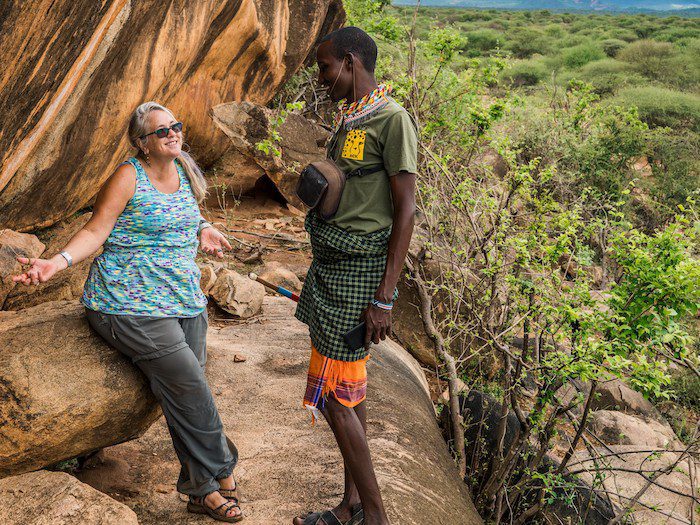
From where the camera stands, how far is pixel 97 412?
101 inches

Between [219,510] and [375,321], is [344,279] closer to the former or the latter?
[375,321]

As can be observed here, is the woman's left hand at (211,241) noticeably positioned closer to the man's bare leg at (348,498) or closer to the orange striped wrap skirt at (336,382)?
the orange striped wrap skirt at (336,382)

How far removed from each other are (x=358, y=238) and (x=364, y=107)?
1.45 ft

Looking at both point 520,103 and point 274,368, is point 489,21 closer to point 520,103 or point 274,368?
point 520,103

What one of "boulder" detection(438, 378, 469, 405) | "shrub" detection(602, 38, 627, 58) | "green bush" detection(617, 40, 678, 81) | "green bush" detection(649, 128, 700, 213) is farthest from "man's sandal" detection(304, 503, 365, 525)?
"shrub" detection(602, 38, 627, 58)

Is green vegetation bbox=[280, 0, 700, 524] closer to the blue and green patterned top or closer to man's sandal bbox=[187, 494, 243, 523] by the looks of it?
man's sandal bbox=[187, 494, 243, 523]

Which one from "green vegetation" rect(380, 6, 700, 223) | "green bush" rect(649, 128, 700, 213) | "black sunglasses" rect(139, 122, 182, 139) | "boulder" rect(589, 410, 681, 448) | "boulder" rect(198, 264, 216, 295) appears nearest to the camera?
"black sunglasses" rect(139, 122, 182, 139)

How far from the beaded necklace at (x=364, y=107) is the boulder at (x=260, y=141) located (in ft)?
16.0

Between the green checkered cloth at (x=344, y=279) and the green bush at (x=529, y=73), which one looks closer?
the green checkered cloth at (x=344, y=279)

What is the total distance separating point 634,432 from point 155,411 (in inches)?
184

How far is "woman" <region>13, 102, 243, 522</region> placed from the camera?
2.46 meters

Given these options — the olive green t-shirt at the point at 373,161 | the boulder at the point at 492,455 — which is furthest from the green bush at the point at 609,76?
the olive green t-shirt at the point at 373,161

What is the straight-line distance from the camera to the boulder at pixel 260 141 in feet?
26.0

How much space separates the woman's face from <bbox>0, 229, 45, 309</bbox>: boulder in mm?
1882
